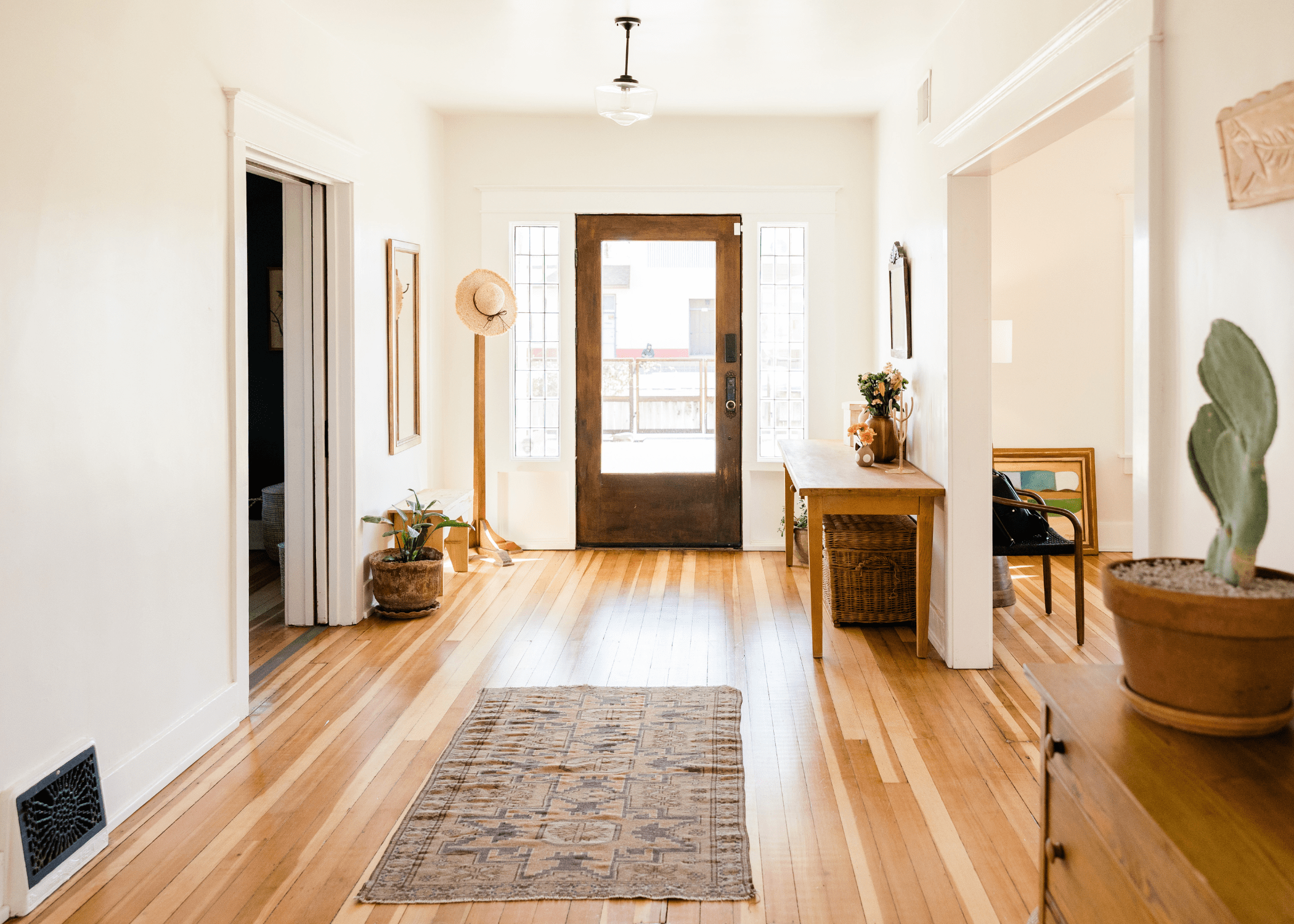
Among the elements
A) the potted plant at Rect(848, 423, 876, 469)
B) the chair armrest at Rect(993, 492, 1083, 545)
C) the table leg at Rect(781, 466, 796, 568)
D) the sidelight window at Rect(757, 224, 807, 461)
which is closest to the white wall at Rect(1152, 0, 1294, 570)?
the chair armrest at Rect(993, 492, 1083, 545)

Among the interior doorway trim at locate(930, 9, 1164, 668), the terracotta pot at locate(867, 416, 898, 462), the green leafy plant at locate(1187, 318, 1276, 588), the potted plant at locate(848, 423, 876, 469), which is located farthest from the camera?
the terracotta pot at locate(867, 416, 898, 462)

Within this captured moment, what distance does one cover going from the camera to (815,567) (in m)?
4.39

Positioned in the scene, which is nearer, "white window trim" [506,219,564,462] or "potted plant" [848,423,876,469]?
"potted plant" [848,423,876,469]

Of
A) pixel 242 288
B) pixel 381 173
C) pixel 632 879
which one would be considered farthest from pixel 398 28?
pixel 632 879

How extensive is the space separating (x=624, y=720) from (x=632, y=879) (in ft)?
3.74

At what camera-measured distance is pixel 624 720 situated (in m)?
3.65

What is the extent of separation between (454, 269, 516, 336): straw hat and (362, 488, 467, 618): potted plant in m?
1.31

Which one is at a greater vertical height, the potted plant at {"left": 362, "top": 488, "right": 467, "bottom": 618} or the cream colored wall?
the cream colored wall

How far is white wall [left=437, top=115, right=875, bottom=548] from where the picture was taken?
6492 millimetres

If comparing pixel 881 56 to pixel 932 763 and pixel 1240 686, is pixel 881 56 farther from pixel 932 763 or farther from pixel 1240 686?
pixel 1240 686

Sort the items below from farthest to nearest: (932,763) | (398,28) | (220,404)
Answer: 1. (398,28)
2. (220,404)
3. (932,763)

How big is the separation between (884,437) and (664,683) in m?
1.82

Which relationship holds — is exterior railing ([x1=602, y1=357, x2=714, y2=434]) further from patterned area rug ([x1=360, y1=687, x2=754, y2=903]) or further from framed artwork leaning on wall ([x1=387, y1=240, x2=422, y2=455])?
patterned area rug ([x1=360, y1=687, x2=754, y2=903])

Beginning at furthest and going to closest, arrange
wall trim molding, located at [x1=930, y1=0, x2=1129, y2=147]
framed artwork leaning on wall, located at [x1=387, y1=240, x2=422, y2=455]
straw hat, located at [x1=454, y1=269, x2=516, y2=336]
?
straw hat, located at [x1=454, y1=269, x2=516, y2=336] < framed artwork leaning on wall, located at [x1=387, y1=240, x2=422, y2=455] < wall trim molding, located at [x1=930, y1=0, x2=1129, y2=147]
